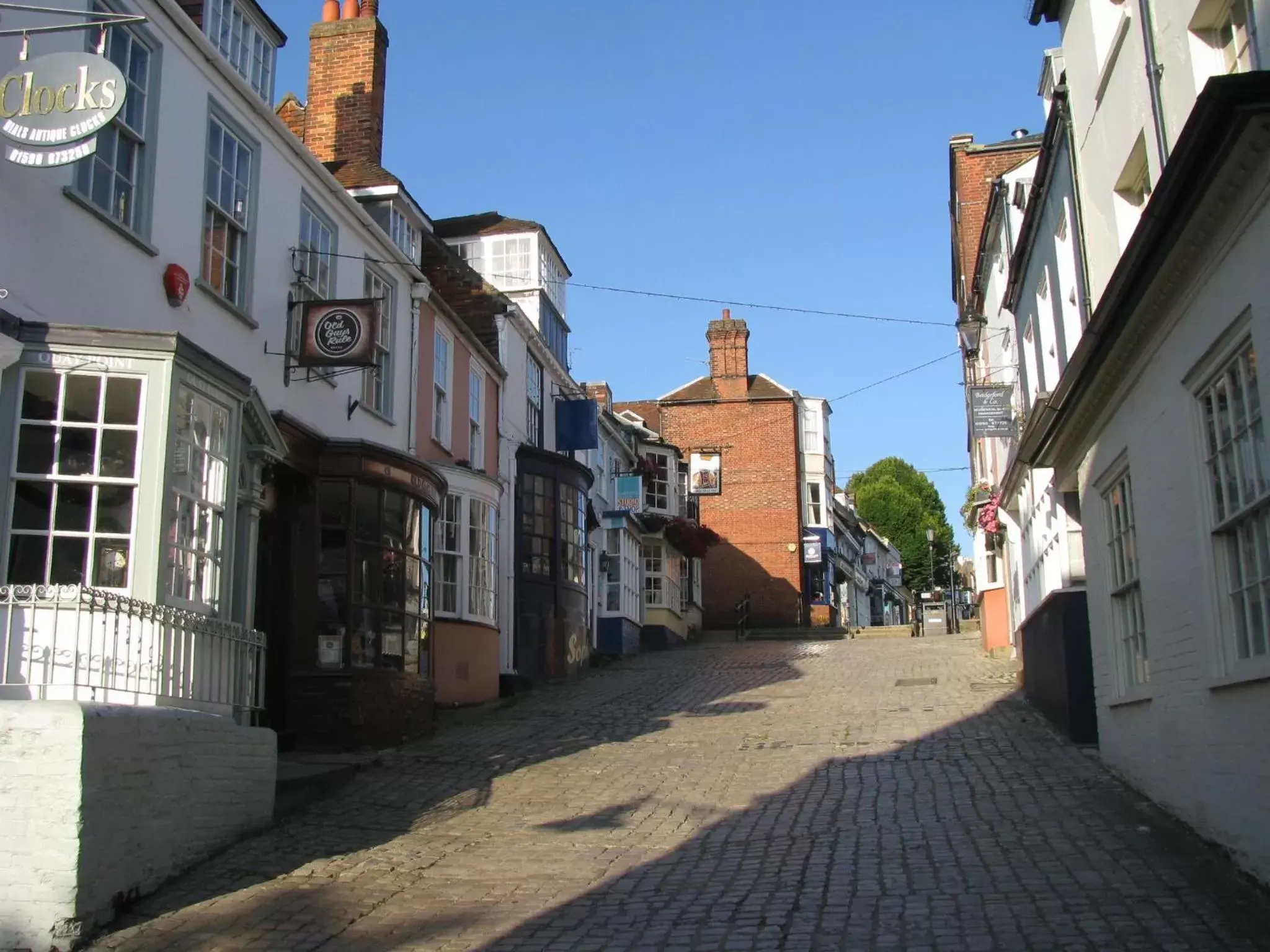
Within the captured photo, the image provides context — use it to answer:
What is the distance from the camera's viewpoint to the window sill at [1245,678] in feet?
23.9

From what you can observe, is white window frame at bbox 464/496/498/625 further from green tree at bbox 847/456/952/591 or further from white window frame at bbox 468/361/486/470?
green tree at bbox 847/456/952/591

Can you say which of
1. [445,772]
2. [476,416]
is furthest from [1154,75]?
[476,416]

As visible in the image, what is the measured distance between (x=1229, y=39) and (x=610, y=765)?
8929mm

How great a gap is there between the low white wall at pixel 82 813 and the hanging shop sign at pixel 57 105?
386 centimetres

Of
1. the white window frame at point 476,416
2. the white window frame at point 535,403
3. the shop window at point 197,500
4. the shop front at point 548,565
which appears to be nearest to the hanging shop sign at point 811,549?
the shop front at point 548,565

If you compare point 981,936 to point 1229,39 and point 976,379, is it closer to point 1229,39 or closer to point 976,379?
point 1229,39

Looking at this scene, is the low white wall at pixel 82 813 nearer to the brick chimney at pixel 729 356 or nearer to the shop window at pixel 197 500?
the shop window at pixel 197 500

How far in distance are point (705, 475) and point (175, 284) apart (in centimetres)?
2870

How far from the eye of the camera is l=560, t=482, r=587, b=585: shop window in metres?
24.8

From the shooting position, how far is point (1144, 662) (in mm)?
10875

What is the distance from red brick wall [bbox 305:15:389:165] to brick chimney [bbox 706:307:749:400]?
28.3 metres

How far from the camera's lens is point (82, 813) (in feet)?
24.3

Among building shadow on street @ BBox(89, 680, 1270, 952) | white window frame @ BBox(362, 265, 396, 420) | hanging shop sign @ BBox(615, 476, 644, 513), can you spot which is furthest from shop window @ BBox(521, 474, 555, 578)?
building shadow on street @ BBox(89, 680, 1270, 952)

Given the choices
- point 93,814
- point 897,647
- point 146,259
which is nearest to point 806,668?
point 897,647
